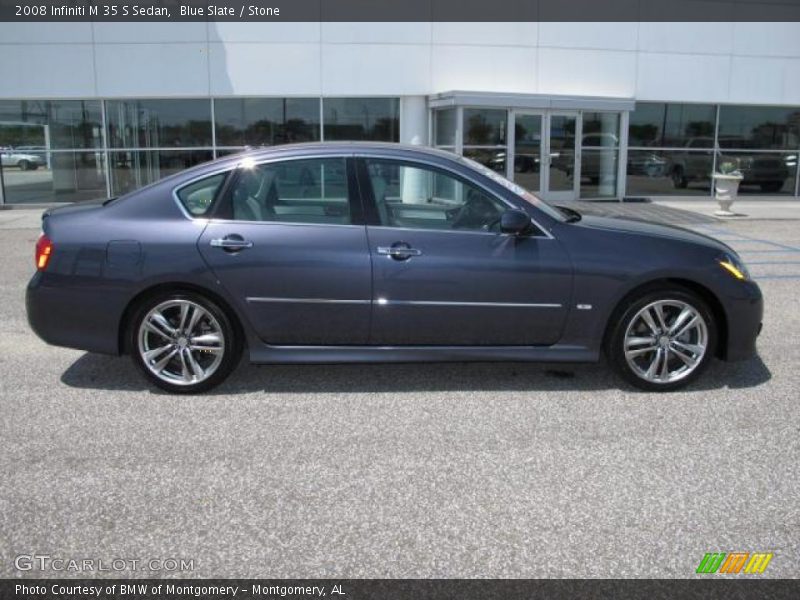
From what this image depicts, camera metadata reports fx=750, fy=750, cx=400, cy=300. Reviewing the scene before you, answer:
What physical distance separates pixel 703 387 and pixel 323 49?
47.5 ft

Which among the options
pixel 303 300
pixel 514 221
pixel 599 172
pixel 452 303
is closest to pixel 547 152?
pixel 599 172

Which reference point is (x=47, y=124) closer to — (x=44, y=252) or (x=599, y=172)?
(x=599, y=172)

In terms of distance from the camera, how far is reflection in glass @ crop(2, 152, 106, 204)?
18172 millimetres

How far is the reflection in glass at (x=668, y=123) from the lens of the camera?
19328 millimetres

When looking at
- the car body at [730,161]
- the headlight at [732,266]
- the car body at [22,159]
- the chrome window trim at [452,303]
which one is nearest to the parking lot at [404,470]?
the chrome window trim at [452,303]

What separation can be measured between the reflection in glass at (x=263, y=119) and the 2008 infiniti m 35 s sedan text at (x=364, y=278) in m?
13.2

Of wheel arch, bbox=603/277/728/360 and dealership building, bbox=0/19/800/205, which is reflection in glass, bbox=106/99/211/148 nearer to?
dealership building, bbox=0/19/800/205

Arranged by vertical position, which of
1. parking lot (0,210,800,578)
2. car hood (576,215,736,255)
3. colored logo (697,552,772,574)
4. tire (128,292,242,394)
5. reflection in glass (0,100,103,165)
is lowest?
colored logo (697,552,772,574)

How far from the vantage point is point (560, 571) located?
9.80 feet

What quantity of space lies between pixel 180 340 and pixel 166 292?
0.33 metres

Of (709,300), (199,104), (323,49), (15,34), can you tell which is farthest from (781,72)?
(15,34)

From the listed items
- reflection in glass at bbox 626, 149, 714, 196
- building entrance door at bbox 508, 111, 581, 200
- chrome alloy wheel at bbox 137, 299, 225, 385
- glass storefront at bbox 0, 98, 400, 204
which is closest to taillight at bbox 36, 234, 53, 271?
chrome alloy wheel at bbox 137, 299, 225, 385

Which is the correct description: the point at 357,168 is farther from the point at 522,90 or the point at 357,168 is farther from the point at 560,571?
the point at 522,90
